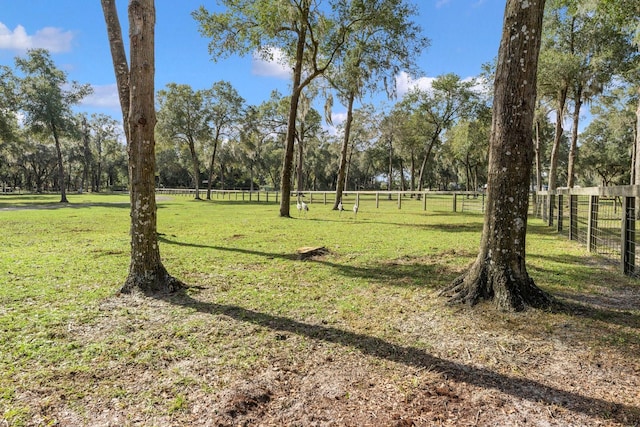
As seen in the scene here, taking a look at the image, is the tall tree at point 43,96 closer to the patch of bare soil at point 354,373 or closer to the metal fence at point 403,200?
the metal fence at point 403,200

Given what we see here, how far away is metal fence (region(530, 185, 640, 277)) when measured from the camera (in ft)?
17.7

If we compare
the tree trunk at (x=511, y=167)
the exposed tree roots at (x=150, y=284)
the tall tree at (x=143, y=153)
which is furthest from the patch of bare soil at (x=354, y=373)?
the tall tree at (x=143, y=153)

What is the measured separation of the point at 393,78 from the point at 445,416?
16.2 metres

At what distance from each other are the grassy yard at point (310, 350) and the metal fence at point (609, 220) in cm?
44

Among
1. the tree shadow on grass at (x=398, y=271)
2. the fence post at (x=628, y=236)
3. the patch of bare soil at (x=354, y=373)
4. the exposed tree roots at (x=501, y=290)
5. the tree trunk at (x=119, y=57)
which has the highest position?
the tree trunk at (x=119, y=57)

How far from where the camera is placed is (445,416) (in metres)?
2.15

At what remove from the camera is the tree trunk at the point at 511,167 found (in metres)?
3.74

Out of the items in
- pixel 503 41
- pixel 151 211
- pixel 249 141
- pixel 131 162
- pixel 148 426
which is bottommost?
pixel 148 426

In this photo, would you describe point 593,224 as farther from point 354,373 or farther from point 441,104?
point 441,104

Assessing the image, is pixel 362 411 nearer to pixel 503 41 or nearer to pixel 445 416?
pixel 445 416

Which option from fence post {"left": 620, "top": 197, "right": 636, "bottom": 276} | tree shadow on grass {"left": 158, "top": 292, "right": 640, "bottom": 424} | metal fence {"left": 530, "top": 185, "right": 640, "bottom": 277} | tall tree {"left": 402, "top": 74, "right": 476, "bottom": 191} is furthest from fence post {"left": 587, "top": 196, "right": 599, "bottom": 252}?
tall tree {"left": 402, "top": 74, "right": 476, "bottom": 191}

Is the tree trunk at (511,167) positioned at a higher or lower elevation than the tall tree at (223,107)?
lower

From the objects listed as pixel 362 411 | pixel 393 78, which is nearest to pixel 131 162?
pixel 362 411

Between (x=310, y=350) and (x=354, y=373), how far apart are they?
1.55ft
